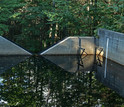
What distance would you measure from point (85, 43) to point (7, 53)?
7.11 metres

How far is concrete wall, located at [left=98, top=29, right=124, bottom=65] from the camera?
65.0 ft

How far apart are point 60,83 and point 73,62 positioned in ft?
19.9

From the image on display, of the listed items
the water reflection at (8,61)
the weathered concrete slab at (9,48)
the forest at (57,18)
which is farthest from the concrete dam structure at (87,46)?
the water reflection at (8,61)

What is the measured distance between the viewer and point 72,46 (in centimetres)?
2372

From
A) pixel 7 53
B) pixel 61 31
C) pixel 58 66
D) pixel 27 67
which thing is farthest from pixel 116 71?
pixel 61 31

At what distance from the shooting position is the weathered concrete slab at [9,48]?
902 inches

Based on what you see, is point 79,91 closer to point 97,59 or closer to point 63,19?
point 97,59

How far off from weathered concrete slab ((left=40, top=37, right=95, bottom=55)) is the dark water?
1739 millimetres

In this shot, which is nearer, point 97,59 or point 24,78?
point 24,78

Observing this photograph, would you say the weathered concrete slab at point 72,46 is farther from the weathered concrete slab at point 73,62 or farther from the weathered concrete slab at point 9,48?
the weathered concrete slab at point 9,48

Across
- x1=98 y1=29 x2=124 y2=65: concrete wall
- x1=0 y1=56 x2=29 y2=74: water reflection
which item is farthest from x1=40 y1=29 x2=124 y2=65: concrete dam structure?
x1=0 y1=56 x2=29 y2=74: water reflection

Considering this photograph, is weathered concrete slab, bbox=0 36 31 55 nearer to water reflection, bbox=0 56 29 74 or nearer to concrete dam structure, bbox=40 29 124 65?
water reflection, bbox=0 56 29 74

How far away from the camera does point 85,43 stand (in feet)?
78.2

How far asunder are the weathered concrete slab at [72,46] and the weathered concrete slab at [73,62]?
1.77 feet
